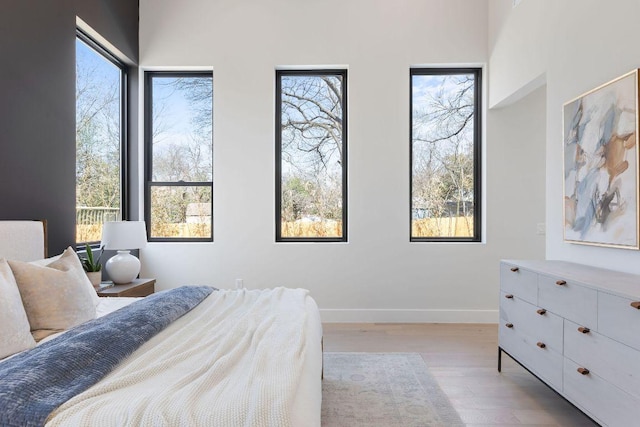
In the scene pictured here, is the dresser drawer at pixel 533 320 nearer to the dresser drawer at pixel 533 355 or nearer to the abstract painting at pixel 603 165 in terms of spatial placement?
the dresser drawer at pixel 533 355

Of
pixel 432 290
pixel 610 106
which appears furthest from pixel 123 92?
pixel 610 106

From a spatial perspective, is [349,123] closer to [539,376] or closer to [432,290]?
[432,290]

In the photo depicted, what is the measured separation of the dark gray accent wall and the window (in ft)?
10.5

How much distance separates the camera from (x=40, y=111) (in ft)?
8.84

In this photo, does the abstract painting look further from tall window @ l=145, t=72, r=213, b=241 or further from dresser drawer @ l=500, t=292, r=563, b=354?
tall window @ l=145, t=72, r=213, b=241

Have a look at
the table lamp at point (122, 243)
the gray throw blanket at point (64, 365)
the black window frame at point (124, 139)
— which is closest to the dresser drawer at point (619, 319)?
the gray throw blanket at point (64, 365)

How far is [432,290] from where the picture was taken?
159 inches

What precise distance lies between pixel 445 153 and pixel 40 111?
144 inches

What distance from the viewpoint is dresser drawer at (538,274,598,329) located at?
1781mm

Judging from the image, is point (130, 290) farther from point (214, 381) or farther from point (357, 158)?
point (357, 158)

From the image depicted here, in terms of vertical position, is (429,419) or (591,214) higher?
(591,214)

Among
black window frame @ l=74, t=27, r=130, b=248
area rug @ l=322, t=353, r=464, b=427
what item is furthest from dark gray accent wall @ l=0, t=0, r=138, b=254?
area rug @ l=322, t=353, r=464, b=427

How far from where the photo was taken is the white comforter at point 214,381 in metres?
1.04

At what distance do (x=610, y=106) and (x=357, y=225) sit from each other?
2.37 metres
